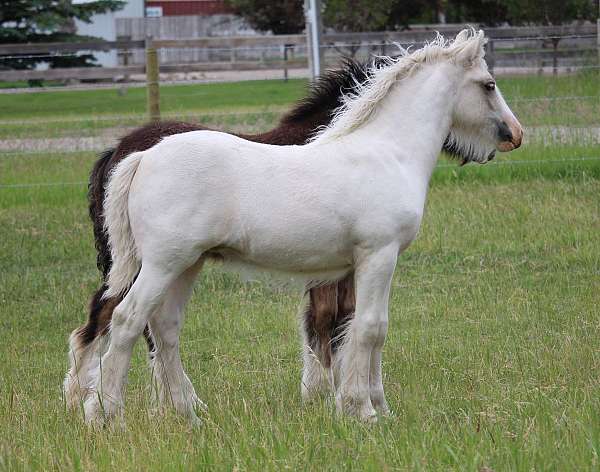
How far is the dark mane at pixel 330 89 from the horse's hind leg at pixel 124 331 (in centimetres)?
179

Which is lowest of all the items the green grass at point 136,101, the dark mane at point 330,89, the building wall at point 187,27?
the green grass at point 136,101

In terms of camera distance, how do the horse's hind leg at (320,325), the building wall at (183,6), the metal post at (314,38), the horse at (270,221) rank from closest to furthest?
the horse at (270,221)
the horse's hind leg at (320,325)
the metal post at (314,38)
the building wall at (183,6)

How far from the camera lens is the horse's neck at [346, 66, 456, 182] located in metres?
5.43

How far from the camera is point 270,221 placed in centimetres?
501

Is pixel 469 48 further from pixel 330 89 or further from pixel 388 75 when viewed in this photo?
pixel 330 89

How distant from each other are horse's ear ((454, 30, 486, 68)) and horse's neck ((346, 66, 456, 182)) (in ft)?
0.35

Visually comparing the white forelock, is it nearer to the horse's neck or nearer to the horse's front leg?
the horse's neck

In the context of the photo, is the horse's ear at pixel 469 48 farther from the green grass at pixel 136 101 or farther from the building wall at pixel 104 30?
the building wall at pixel 104 30

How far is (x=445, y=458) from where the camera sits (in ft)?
13.0

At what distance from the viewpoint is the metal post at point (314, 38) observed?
12.3m

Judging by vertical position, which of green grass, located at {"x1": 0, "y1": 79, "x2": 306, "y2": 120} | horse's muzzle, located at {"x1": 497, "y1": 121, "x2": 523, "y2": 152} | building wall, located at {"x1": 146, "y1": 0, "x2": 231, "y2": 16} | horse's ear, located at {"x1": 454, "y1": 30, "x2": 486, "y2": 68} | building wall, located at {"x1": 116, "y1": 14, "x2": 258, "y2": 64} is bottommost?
green grass, located at {"x1": 0, "y1": 79, "x2": 306, "y2": 120}

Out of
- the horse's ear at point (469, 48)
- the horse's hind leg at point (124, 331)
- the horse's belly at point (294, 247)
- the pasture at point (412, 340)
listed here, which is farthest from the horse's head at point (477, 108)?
the horse's hind leg at point (124, 331)

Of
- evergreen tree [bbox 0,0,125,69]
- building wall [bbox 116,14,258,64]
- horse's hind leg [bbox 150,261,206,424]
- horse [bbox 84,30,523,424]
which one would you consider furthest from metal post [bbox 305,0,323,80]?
building wall [bbox 116,14,258,64]

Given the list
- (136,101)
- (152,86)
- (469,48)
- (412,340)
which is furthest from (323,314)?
(136,101)
